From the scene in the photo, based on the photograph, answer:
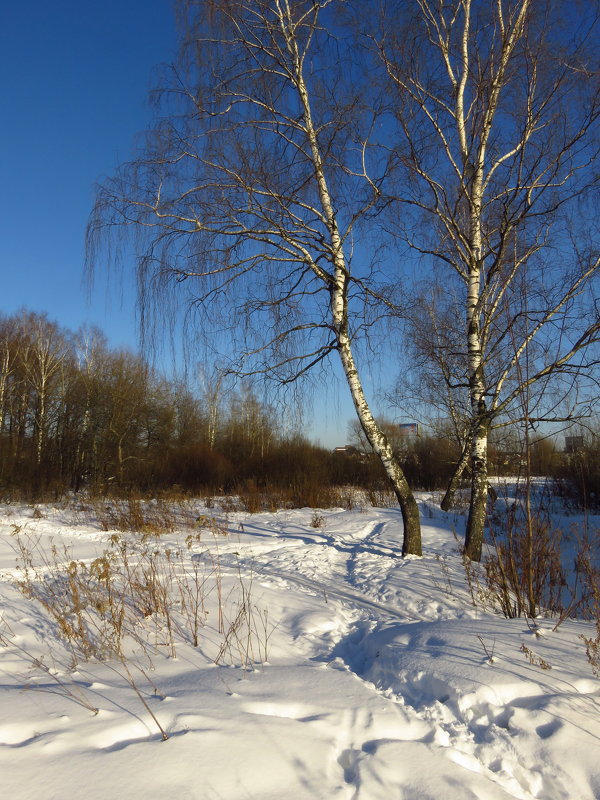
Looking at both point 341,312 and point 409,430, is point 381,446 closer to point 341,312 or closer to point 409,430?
point 341,312

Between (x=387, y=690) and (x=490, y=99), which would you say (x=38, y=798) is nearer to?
(x=387, y=690)

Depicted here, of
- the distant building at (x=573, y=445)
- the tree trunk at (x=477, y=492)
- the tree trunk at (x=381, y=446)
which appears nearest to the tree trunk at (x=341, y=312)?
the tree trunk at (x=381, y=446)

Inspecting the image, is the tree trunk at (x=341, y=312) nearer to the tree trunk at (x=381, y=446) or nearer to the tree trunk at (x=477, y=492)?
the tree trunk at (x=381, y=446)

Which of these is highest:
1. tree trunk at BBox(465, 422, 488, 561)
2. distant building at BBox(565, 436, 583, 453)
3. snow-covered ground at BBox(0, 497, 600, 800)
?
distant building at BBox(565, 436, 583, 453)

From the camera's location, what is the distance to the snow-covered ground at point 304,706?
1.83m

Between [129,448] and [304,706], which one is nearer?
[304,706]

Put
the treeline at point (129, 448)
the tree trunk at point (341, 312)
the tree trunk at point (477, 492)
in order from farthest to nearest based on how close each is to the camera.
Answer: the treeline at point (129, 448) → the tree trunk at point (477, 492) → the tree trunk at point (341, 312)

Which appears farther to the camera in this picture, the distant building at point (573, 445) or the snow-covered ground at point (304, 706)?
the distant building at point (573, 445)

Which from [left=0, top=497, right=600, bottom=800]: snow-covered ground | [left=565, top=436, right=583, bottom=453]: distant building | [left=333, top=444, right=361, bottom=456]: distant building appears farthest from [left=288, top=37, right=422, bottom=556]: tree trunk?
[left=333, top=444, right=361, bottom=456]: distant building

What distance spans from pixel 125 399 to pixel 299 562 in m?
14.3

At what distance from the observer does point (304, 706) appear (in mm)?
2398

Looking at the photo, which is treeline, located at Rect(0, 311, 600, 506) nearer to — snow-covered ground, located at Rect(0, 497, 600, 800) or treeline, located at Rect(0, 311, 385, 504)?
treeline, located at Rect(0, 311, 385, 504)

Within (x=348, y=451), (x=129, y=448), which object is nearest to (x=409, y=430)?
(x=348, y=451)

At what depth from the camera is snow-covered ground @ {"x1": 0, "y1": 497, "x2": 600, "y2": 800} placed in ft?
6.01
